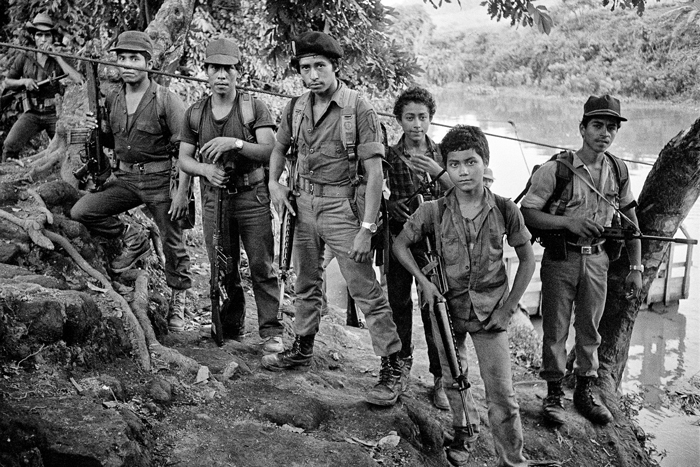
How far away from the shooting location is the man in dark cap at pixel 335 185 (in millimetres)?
4160

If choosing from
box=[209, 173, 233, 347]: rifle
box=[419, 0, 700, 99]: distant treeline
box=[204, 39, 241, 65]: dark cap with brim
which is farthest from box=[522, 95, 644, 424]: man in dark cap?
box=[419, 0, 700, 99]: distant treeline

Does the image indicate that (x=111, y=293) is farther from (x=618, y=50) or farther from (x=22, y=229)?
(x=618, y=50)

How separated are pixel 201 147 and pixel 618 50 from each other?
28374 millimetres

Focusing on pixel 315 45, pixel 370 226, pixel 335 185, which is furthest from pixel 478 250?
pixel 315 45

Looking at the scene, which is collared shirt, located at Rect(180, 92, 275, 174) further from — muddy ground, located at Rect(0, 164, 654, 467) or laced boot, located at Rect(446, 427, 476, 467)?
laced boot, located at Rect(446, 427, 476, 467)

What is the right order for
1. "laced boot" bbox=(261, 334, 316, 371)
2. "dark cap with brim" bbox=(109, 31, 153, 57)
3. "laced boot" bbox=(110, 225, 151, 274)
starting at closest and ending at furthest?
"laced boot" bbox=(261, 334, 316, 371) < "dark cap with brim" bbox=(109, 31, 153, 57) < "laced boot" bbox=(110, 225, 151, 274)

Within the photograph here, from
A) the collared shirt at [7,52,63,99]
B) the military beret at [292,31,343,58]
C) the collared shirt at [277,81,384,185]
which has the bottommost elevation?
the collared shirt at [277,81,384,185]

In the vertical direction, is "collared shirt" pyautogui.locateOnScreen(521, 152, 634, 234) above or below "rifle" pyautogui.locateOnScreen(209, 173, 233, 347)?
above

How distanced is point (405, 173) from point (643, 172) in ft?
78.0

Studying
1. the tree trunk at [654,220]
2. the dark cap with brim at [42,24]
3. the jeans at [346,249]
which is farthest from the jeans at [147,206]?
the dark cap with brim at [42,24]

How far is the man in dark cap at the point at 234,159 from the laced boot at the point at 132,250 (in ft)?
3.63

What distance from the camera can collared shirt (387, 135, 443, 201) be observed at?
4613mm

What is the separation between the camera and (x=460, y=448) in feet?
13.5

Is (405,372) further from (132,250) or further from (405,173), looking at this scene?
(132,250)
